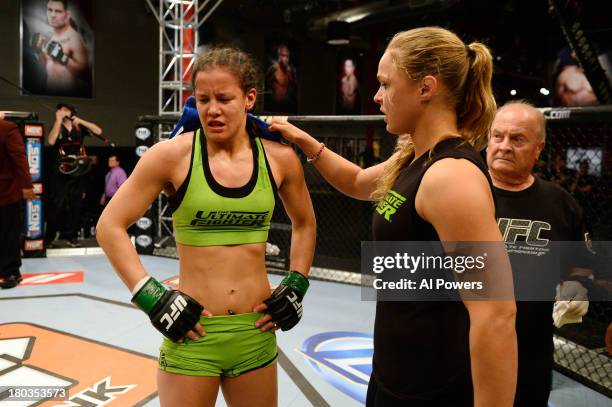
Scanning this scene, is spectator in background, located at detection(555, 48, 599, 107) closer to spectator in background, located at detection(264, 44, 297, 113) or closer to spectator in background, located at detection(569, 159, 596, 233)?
spectator in background, located at detection(569, 159, 596, 233)

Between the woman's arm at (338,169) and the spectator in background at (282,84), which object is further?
the spectator in background at (282,84)

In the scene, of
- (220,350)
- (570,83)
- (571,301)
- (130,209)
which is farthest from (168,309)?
(570,83)

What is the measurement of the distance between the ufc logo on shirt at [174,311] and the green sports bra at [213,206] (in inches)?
7.1

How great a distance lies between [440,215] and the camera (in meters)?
0.97

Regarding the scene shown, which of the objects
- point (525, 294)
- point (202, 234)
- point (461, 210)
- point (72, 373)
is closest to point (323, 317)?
point (72, 373)

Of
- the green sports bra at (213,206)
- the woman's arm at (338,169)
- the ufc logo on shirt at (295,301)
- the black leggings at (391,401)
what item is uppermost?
the woman's arm at (338,169)

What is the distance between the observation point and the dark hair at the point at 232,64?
1462 millimetres

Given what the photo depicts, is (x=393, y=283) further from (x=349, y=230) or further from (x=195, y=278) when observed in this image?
(x=349, y=230)

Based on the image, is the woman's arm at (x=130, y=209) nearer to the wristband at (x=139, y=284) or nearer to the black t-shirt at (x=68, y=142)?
the wristband at (x=139, y=284)

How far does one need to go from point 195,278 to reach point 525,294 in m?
1.13

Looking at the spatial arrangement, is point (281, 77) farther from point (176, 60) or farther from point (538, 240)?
point (538, 240)

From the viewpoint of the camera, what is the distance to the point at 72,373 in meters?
2.75

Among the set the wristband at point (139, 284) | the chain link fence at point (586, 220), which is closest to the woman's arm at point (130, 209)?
the wristband at point (139, 284)

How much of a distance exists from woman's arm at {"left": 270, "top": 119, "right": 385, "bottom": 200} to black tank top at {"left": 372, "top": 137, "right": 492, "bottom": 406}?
522mm
